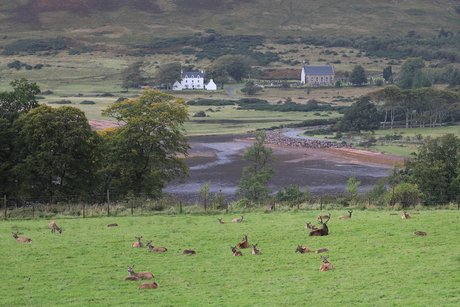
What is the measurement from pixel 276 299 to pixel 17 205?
25401mm

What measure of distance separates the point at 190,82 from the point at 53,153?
133 metres

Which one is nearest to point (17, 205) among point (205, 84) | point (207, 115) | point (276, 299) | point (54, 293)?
point (54, 293)

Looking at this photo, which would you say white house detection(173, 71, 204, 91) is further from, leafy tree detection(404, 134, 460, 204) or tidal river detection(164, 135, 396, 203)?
leafy tree detection(404, 134, 460, 204)

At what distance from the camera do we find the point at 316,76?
177250 millimetres

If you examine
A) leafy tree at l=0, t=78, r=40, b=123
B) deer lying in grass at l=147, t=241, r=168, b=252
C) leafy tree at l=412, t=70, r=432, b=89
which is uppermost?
leafy tree at l=412, t=70, r=432, b=89

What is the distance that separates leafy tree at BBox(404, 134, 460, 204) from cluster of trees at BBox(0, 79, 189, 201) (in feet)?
57.9

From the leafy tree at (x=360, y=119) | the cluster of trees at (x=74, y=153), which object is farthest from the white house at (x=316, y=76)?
the cluster of trees at (x=74, y=153)

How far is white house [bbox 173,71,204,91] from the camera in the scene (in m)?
167

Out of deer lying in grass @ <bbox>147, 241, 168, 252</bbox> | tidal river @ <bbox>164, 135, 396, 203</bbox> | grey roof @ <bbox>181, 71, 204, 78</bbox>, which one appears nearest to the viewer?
deer lying in grass @ <bbox>147, 241, 168, 252</bbox>

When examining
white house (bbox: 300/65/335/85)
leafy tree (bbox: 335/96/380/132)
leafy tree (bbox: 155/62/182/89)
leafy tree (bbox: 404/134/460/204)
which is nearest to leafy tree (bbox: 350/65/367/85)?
white house (bbox: 300/65/335/85)

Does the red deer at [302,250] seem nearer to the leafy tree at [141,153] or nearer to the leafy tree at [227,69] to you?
the leafy tree at [141,153]

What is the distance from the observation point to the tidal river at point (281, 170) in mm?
55125

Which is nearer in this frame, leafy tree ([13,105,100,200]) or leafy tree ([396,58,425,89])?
leafy tree ([13,105,100,200])

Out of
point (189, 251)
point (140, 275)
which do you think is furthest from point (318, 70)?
point (140, 275)
